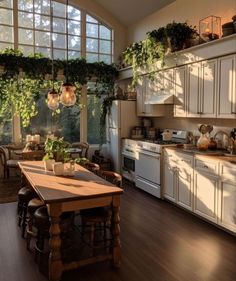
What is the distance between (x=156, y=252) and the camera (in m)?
3.21

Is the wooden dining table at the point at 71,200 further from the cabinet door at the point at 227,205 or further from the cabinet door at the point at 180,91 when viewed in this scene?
the cabinet door at the point at 180,91

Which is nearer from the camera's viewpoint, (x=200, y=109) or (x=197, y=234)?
(x=197, y=234)

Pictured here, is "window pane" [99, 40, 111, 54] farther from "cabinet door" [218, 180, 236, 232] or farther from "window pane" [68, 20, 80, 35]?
"cabinet door" [218, 180, 236, 232]

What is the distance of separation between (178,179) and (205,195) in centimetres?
66

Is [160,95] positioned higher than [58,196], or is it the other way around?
[160,95]

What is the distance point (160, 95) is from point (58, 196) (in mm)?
3523

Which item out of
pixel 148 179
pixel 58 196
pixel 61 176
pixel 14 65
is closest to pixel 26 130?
pixel 14 65

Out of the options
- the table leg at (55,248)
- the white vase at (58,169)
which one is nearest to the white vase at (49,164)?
the white vase at (58,169)

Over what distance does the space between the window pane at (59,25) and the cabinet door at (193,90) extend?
12.0 ft

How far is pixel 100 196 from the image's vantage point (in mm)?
2705

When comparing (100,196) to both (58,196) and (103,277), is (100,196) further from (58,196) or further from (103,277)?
(103,277)

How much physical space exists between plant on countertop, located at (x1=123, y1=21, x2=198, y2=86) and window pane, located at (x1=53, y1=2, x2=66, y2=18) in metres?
2.22

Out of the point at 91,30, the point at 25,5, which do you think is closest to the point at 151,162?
the point at 91,30

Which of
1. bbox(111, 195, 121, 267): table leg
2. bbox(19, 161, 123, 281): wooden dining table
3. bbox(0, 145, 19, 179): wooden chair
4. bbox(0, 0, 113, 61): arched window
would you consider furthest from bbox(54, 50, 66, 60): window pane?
bbox(111, 195, 121, 267): table leg
